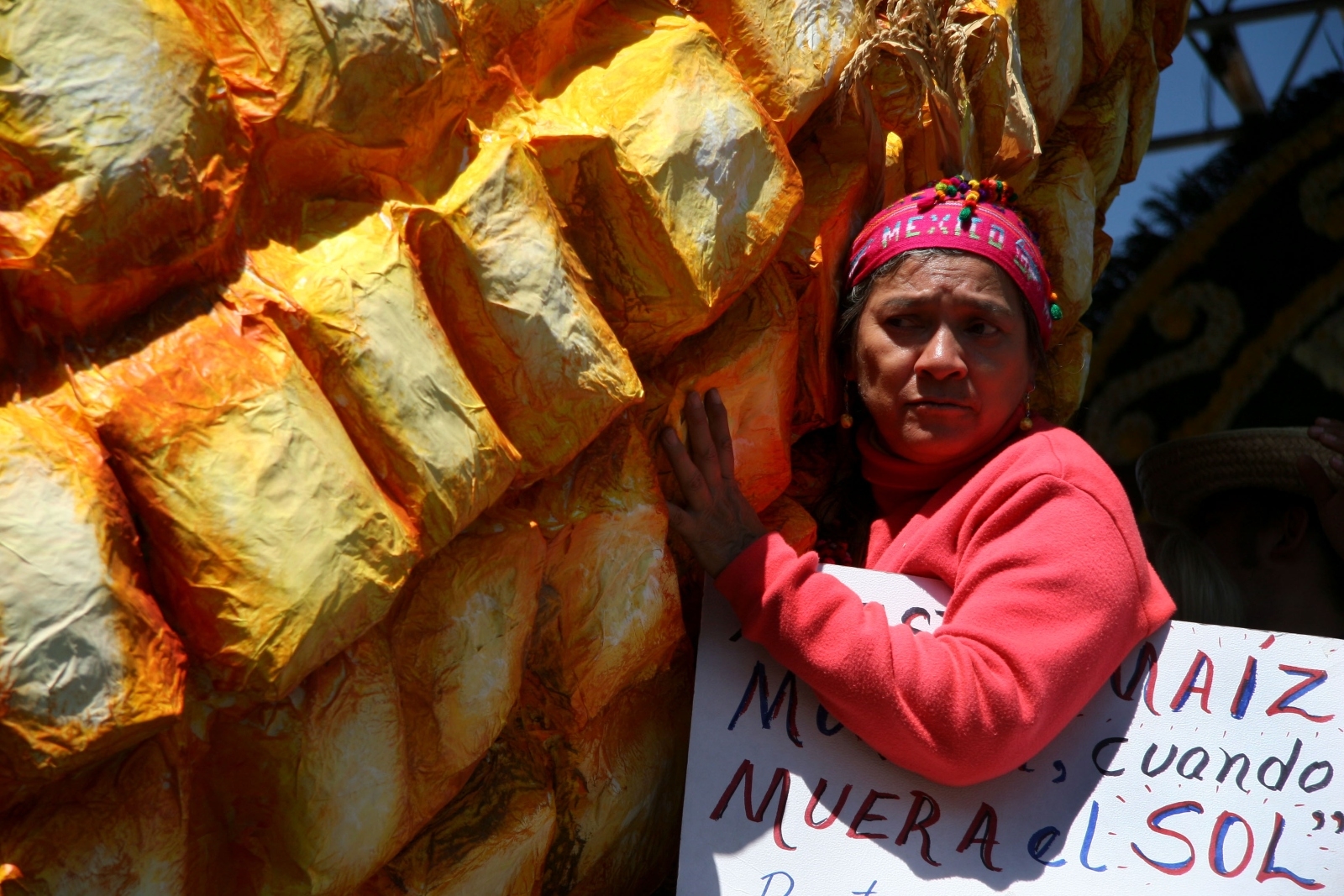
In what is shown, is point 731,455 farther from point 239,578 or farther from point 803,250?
point 239,578

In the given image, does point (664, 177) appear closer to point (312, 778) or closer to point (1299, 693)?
point (312, 778)

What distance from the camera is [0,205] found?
0.76 meters

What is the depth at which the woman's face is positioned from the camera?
1285 mm

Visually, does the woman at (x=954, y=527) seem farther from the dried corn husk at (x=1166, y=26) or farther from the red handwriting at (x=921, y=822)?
A: the dried corn husk at (x=1166, y=26)

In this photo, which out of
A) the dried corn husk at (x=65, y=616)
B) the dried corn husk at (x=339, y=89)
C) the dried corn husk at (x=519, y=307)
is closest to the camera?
the dried corn husk at (x=65, y=616)

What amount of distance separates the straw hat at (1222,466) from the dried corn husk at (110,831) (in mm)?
1513

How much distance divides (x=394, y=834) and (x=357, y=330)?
375 mm

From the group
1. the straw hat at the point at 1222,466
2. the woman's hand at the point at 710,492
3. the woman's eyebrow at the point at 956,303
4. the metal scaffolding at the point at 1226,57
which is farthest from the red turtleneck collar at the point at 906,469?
the metal scaffolding at the point at 1226,57

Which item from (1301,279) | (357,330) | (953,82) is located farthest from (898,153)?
(1301,279)

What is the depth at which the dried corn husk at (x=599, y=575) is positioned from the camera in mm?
1086

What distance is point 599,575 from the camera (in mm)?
1101

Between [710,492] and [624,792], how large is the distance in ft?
0.95

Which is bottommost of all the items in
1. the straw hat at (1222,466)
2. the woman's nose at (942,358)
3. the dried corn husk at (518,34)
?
the straw hat at (1222,466)

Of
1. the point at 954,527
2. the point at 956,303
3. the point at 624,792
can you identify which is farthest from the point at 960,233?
the point at 624,792
